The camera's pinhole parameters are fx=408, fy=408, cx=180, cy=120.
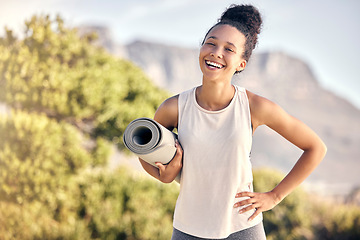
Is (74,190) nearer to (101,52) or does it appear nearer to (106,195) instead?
(106,195)

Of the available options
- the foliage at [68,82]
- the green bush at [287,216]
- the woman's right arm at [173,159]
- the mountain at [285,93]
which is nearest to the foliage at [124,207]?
the foliage at [68,82]

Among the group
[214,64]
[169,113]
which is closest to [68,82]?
[169,113]

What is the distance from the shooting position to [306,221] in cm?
475

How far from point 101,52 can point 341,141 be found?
52.0m

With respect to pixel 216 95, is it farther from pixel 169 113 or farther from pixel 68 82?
pixel 68 82

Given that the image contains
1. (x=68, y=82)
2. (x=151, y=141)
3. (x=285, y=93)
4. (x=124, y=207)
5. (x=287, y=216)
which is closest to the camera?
(x=151, y=141)

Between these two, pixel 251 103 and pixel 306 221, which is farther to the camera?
pixel 306 221

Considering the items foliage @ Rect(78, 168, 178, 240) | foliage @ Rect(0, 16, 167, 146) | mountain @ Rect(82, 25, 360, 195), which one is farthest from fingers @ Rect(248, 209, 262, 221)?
mountain @ Rect(82, 25, 360, 195)

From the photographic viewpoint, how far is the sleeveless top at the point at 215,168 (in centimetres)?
115

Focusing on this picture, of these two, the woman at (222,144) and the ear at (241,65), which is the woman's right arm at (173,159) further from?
the ear at (241,65)

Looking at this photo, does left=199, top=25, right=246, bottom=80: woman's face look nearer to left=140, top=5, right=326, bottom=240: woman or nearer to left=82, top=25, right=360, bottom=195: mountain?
left=140, top=5, right=326, bottom=240: woman

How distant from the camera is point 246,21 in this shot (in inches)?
49.3

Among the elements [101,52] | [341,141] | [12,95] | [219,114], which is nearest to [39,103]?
[12,95]

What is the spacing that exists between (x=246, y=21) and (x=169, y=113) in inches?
14.5
